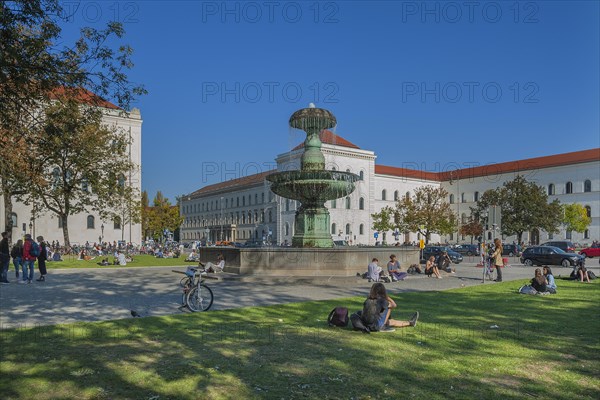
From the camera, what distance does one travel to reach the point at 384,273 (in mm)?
18062

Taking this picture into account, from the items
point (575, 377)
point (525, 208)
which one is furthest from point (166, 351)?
point (525, 208)

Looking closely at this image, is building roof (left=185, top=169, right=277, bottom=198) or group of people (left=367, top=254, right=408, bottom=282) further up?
building roof (left=185, top=169, right=277, bottom=198)

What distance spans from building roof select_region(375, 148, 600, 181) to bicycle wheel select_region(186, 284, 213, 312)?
83.8 m

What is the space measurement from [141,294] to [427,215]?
207 feet

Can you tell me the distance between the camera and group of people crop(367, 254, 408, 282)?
16.9 metres

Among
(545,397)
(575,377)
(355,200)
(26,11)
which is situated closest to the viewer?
(545,397)

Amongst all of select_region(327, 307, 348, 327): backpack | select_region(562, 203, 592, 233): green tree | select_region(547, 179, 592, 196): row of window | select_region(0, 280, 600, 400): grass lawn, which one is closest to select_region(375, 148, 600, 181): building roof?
select_region(547, 179, 592, 196): row of window

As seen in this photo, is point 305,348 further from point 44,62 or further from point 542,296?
point 542,296

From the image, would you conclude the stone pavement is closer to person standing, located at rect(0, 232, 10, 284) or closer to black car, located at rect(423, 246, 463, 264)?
person standing, located at rect(0, 232, 10, 284)

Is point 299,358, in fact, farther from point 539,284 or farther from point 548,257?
point 548,257

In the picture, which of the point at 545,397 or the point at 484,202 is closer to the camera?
the point at 545,397

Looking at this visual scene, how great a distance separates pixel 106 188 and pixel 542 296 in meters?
31.9

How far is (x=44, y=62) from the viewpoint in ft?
26.5

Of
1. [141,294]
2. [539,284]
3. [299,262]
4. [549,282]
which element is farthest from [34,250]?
[549,282]
